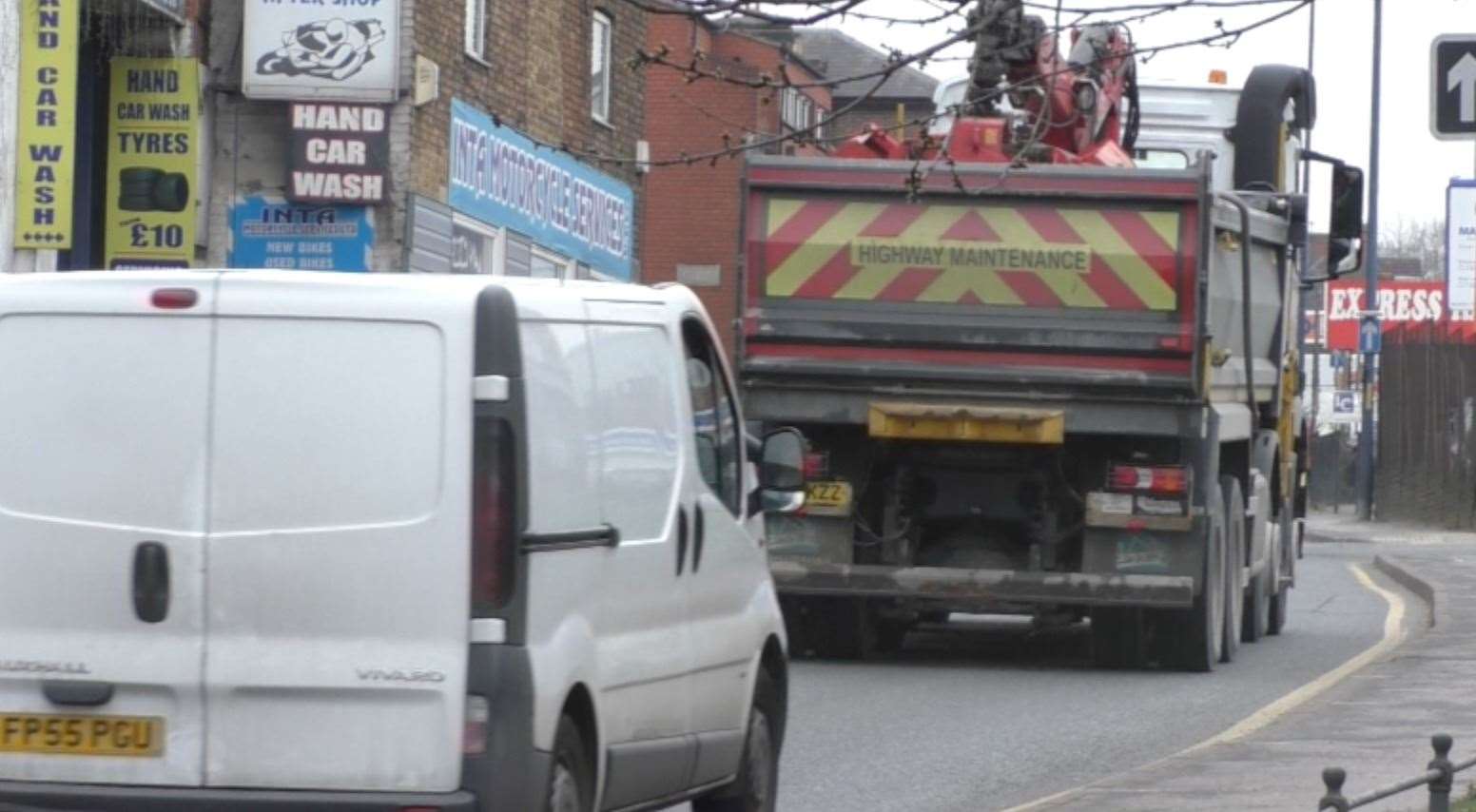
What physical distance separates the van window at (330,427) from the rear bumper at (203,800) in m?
0.66

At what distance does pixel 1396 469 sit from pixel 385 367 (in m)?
41.1

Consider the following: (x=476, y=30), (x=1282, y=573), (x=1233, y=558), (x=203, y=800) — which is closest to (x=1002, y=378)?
(x=1233, y=558)

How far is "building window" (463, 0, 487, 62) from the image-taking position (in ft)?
93.7

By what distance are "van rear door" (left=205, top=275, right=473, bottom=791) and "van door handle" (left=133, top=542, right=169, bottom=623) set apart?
0.12 m

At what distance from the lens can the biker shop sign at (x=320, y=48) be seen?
24.2 metres

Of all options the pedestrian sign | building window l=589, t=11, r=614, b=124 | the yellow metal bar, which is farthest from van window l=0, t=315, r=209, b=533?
the pedestrian sign

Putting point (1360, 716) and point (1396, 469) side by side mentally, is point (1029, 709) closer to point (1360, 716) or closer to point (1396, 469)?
point (1360, 716)

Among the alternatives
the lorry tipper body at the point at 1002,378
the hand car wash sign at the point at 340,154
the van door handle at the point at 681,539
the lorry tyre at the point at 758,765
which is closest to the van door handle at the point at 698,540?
the van door handle at the point at 681,539

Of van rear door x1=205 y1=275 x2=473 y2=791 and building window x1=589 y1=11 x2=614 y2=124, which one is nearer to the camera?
van rear door x1=205 y1=275 x2=473 y2=791

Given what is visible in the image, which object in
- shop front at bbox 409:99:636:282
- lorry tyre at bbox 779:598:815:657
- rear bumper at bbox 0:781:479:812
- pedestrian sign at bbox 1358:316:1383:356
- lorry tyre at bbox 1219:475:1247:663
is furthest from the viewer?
pedestrian sign at bbox 1358:316:1383:356

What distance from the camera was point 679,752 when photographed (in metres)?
8.90

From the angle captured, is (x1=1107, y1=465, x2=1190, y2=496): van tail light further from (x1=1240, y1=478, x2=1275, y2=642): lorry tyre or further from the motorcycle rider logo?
the motorcycle rider logo

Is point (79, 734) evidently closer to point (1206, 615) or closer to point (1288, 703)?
point (1288, 703)

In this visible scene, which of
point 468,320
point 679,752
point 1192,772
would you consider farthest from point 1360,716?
point 468,320
